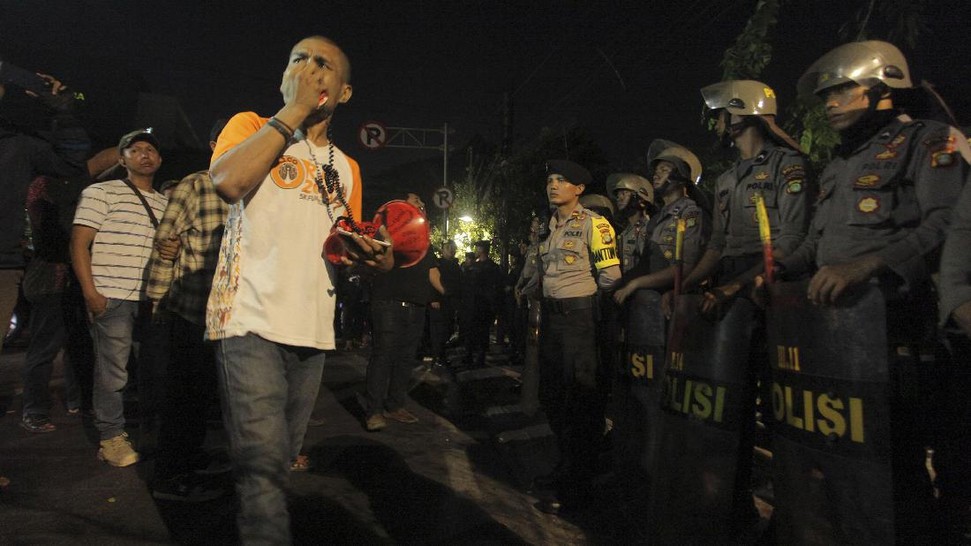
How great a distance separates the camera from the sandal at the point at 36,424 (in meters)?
5.02

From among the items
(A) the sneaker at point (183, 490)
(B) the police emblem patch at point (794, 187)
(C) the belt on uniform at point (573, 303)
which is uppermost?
(B) the police emblem patch at point (794, 187)

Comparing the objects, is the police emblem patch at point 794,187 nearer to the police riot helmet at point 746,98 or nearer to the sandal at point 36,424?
the police riot helmet at point 746,98

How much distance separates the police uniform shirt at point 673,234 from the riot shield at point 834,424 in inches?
51.5

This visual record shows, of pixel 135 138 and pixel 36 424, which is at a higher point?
pixel 135 138

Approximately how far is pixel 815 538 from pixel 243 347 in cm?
223

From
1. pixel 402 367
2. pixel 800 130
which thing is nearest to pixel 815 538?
pixel 402 367

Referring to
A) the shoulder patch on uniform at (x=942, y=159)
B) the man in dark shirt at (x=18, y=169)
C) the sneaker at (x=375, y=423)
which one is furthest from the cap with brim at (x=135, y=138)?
the shoulder patch on uniform at (x=942, y=159)

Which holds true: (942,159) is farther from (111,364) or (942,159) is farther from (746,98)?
(111,364)

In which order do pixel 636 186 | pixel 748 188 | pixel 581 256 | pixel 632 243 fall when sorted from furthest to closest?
pixel 636 186 → pixel 632 243 → pixel 581 256 → pixel 748 188

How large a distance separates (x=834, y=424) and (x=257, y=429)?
2.09 meters

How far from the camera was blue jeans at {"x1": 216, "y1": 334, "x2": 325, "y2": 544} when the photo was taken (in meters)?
2.20

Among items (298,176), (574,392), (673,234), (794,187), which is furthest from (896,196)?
(298,176)

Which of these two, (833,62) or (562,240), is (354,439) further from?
(833,62)

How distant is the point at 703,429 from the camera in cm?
284
